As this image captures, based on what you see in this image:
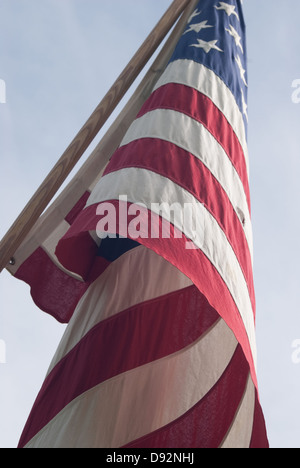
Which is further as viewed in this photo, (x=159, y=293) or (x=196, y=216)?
(x=159, y=293)

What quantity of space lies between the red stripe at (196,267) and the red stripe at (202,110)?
0.72 meters

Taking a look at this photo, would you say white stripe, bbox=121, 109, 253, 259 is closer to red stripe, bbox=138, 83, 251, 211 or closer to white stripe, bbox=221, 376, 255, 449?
red stripe, bbox=138, 83, 251, 211

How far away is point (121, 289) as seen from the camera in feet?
8.00

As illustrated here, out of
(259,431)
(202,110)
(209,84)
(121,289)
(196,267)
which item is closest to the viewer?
(196,267)

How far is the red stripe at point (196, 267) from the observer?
1.99 m

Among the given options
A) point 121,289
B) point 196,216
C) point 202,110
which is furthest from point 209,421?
point 202,110

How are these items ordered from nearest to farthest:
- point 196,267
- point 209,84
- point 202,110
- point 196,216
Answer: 1. point 196,267
2. point 196,216
3. point 202,110
4. point 209,84

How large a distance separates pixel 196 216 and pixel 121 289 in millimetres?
482

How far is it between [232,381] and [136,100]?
1.41 metres

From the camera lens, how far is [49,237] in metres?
2.60

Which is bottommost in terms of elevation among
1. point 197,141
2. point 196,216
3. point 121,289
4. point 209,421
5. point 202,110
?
point 209,421

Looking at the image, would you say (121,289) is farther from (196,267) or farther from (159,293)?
(196,267)

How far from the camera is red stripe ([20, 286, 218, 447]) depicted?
2.21 metres
